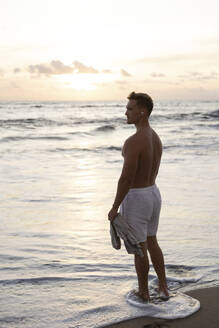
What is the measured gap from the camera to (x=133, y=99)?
4.23m

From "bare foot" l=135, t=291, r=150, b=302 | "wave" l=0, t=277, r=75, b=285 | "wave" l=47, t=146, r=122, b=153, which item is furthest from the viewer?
"wave" l=47, t=146, r=122, b=153

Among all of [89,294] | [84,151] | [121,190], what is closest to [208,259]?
[89,294]

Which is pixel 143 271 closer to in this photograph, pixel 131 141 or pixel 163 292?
pixel 163 292

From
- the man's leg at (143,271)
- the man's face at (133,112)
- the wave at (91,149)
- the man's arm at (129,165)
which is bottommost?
the wave at (91,149)

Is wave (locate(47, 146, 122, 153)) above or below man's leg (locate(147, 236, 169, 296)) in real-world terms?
below

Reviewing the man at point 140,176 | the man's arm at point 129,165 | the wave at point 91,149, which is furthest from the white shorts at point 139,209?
the wave at point 91,149

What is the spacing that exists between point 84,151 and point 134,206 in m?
16.4

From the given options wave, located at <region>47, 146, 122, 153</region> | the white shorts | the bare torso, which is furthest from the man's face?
wave, located at <region>47, 146, 122, 153</region>

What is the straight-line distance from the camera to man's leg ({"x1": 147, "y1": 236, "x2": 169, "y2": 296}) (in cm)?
450

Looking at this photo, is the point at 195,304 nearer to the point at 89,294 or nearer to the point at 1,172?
the point at 89,294

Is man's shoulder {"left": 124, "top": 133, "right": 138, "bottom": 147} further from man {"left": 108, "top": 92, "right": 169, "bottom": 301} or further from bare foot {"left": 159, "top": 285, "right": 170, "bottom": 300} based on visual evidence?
bare foot {"left": 159, "top": 285, "right": 170, "bottom": 300}

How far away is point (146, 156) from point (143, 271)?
1.09 metres

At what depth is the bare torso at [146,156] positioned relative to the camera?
4133 millimetres

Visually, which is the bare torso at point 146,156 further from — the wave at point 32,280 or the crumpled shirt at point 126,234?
the wave at point 32,280
